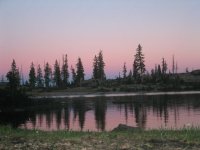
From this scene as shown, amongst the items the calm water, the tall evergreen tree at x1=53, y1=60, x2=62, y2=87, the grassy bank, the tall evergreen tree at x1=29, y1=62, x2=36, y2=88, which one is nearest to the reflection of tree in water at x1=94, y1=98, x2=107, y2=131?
the calm water

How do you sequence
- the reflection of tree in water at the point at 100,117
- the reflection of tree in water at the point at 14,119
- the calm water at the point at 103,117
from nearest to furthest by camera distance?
1. the calm water at the point at 103,117
2. the reflection of tree in water at the point at 100,117
3. the reflection of tree in water at the point at 14,119

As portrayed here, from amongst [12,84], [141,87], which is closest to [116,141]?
[12,84]

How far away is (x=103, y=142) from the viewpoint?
43.5 feet

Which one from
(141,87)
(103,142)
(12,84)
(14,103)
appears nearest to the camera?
(103,142)

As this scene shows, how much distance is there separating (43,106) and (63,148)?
250ft

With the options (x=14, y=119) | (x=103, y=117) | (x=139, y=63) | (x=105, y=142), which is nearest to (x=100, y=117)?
(x=103, y=117)

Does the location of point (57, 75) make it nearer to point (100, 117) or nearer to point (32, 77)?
point (32, 77)

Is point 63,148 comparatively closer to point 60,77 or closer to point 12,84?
point 12,84

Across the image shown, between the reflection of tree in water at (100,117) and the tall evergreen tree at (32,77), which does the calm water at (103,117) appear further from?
the tall evergreen tree at (32,77)

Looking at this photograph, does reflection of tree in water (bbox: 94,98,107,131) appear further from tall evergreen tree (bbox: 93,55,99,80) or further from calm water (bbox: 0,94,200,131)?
tall evergreen tree (bbox: 93,55,99,80)

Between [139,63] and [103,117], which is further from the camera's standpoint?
[139,63]

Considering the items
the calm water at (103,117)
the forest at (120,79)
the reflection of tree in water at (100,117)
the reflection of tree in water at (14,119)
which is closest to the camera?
the calm water at (103,117)

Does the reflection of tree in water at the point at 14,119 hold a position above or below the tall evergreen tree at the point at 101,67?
below

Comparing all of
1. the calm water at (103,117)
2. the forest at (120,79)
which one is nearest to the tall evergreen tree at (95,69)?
the forest at (120,79)
